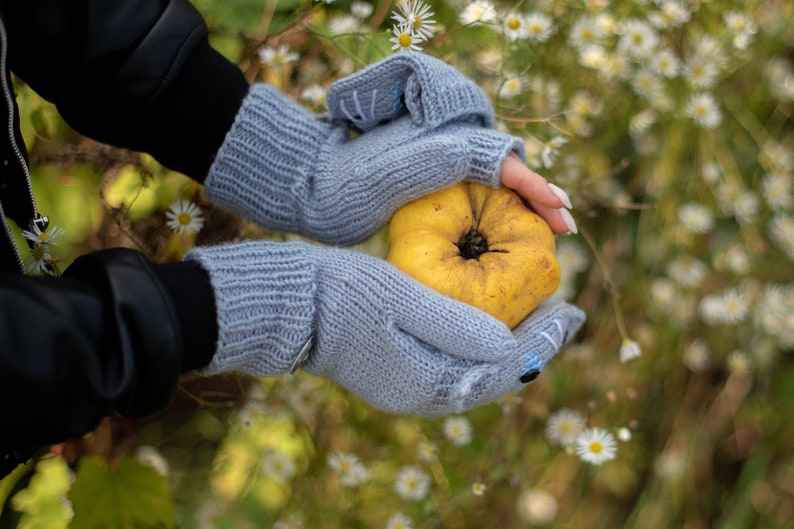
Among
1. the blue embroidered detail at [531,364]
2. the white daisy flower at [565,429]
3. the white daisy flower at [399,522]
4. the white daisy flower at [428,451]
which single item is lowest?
the white daisy flower at [399,522]

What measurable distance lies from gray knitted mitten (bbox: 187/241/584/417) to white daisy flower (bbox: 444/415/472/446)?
1.08ft

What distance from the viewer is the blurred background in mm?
1225

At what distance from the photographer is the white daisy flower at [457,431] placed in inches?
48.7

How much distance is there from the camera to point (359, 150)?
38.3 inches

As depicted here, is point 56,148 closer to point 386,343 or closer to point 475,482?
point 386,343

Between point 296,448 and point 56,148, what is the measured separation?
33.7 inches

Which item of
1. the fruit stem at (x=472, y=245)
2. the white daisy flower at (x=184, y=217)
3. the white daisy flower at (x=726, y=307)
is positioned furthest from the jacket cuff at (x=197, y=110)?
the white daisy flower at (x=726, y=307)

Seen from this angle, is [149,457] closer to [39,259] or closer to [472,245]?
[39,259]

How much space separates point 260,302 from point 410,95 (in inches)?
14.7

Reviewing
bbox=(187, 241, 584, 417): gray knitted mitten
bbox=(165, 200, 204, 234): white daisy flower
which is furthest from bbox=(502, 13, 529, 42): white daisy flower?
bbox=(165, 200, 204, 234): white daisy flower

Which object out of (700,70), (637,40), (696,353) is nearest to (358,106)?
(637,40)

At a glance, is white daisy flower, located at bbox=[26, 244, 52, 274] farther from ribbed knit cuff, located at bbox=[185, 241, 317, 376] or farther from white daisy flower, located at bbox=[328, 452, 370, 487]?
white daisy flower, located at bbox=[328, 452, 370, 487]

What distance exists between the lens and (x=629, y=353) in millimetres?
1158

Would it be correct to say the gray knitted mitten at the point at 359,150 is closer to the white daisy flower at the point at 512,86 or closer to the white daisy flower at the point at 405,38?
the white daisy flower at the point at 405,38
